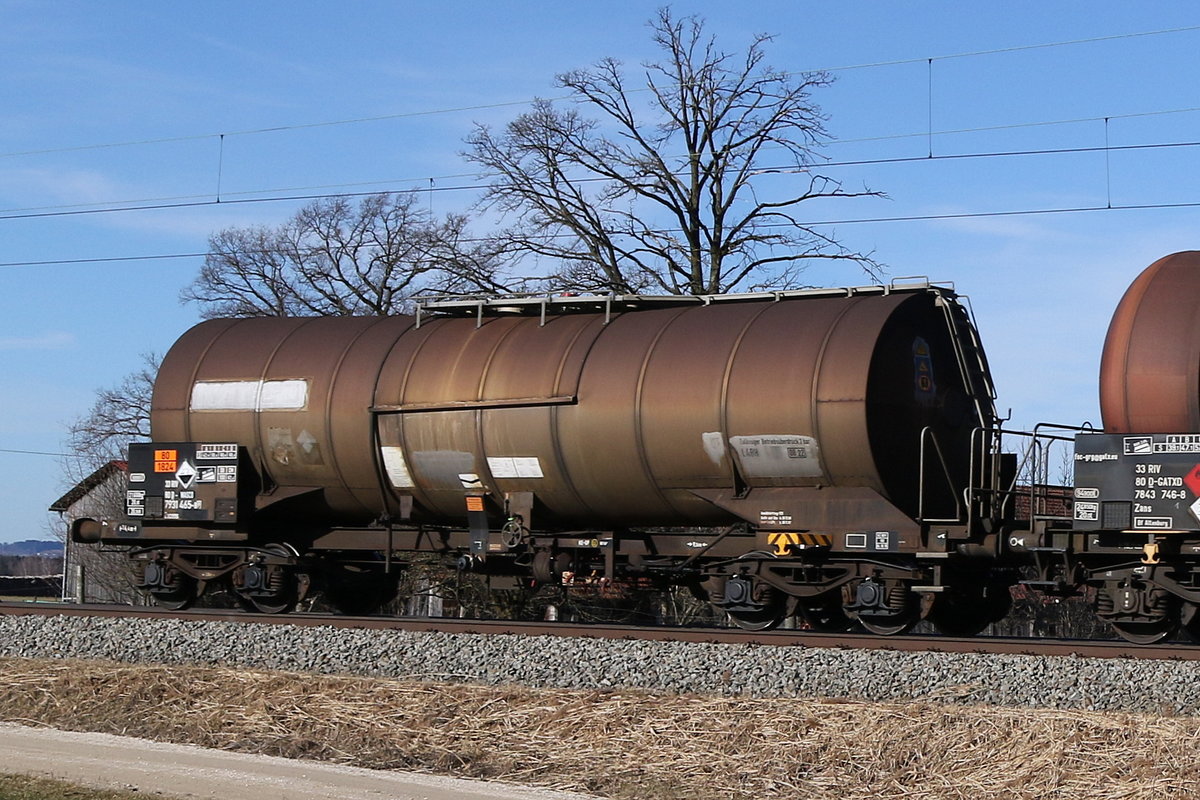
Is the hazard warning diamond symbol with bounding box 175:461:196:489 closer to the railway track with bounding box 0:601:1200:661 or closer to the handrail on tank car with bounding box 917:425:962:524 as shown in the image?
the railway track with bounding box 0:601:1200:661

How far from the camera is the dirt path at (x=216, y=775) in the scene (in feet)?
32.9

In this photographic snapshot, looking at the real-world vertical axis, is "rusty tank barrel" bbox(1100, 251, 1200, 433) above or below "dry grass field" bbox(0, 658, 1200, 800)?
above

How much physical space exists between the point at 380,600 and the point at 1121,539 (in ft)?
32.9

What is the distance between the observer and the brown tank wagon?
1461 centimetres

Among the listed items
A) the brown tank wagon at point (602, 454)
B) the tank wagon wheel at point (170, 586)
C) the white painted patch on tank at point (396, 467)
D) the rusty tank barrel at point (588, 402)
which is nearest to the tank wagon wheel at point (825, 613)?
the brown tank wagon at point (602, 454)

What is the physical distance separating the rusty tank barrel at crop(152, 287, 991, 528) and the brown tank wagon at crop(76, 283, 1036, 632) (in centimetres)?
3

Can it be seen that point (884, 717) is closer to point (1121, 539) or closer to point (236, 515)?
point (1121, 539)

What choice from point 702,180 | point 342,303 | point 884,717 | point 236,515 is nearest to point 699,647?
point 884,717

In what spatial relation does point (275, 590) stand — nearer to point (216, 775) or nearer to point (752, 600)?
point (752, 600)

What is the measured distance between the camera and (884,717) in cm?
1114

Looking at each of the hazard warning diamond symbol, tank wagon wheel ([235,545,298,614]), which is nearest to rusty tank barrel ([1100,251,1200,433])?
tank wagon wheel ([235,545,298,614])

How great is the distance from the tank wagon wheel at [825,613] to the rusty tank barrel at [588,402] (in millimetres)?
1327

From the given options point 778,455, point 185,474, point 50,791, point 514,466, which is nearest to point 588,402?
point 514,466

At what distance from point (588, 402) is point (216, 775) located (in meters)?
6.37
